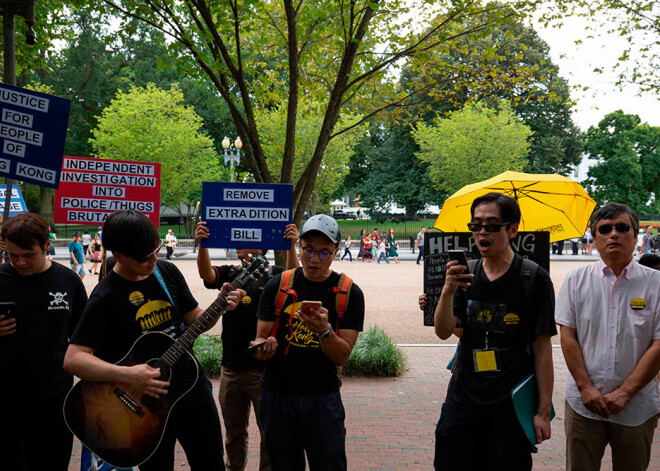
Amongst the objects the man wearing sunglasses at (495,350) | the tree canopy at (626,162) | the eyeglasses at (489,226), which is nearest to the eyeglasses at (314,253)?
the man wearing sunglasses at (495,350)

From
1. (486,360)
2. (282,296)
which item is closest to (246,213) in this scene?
(282,296)

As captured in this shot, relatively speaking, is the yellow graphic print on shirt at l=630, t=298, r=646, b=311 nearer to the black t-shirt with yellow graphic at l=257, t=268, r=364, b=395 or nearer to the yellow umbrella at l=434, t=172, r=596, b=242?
the black t-shirt with yellow graphic at l=257, t=268, r=364, b=395

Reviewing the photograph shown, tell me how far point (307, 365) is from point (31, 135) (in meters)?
3.00

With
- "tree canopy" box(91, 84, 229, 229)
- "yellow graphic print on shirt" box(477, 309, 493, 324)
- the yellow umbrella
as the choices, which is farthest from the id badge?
"tree canopy" box(91, 84, 229, 229)

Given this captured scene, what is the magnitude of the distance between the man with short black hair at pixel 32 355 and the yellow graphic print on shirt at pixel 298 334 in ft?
4.50

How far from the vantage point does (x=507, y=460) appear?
9.12ft

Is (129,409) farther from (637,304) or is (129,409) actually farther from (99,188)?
(99,188)

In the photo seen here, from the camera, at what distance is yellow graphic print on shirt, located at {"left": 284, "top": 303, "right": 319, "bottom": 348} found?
304cm

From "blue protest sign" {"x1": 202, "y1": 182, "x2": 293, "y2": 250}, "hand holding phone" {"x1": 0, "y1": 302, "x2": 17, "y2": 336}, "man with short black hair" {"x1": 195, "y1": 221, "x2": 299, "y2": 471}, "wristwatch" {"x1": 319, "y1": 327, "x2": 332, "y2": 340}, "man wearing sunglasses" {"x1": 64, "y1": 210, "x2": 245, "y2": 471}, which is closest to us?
"man wearing sunglasses" {"x1": 64, "y1": 210, "x2": 245, "y2": 471}

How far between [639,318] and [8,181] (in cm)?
454

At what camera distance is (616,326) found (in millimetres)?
3225

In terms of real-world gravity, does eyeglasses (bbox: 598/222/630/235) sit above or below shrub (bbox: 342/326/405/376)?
above

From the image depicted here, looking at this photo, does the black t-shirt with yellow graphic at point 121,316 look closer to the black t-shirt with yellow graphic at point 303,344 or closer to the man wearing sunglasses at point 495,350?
the black t-shirt with yellow graphic at point 303,344

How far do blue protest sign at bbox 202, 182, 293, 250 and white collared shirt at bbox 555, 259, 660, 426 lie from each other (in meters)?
2.31
